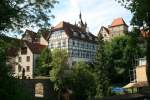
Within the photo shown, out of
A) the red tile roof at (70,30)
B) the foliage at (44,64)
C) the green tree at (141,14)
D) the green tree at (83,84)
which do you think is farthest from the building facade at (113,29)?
the green tree at (141,14)

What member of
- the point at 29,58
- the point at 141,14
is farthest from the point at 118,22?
the point at 141,14

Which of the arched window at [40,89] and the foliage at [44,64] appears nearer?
the arched window at [40,89]

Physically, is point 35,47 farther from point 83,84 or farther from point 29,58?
point 83,84

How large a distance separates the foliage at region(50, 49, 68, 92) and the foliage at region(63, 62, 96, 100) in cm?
94

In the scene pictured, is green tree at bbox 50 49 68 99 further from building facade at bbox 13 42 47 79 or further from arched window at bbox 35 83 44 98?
building facade at bbox 13 42 47 79

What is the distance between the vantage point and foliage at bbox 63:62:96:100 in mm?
55875

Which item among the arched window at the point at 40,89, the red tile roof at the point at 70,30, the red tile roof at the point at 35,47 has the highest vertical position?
the red tile roof at the point at 70,30

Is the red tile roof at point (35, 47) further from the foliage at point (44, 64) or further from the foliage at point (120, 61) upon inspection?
the foliage at point (120, 61)

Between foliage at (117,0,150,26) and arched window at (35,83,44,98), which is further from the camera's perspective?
arched window at (35,83,44,98)

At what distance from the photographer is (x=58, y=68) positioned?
58000 mm

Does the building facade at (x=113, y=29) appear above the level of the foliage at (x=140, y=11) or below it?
above

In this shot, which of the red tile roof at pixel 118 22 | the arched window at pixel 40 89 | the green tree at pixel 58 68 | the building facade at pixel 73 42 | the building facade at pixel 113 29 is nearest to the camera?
the green tree at pixel 58 68

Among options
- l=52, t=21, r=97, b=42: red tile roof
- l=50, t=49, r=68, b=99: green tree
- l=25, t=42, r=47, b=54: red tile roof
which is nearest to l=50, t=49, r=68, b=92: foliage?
l=50, t=49, r=68, b=99: green tree

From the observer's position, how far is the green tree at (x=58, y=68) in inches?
2222
